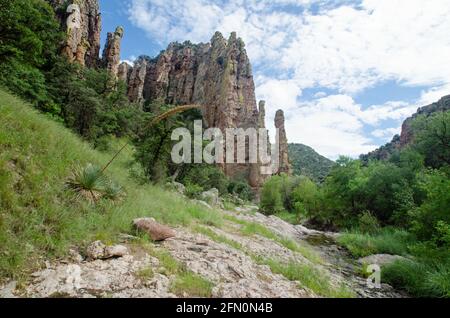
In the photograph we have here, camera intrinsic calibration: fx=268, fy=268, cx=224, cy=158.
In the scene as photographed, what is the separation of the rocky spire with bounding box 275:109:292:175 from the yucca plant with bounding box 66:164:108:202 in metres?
82.5

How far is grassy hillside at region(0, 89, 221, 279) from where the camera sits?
443 centimetres

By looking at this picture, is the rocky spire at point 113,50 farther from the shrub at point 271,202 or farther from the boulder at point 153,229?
the boulder at point 153,229

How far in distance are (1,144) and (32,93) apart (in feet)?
59.7

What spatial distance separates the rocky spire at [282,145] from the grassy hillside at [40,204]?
82660 mm

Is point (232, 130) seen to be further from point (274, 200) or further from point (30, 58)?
point (30, 58)

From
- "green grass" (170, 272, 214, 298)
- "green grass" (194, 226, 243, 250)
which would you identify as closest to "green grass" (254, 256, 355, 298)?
"green grass" (194, 226, 243, 250)

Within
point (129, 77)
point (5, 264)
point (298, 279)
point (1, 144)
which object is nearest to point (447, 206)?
point (298, 279)

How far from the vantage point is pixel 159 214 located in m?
8.84

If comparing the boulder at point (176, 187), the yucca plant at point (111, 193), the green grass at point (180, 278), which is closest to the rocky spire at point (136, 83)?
the boulder at point (176, 187)

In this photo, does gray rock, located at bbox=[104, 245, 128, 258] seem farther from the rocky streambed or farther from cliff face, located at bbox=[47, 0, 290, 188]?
cliff face, located at bbox=[47, 0, 290, 188]

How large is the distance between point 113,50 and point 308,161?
324ft

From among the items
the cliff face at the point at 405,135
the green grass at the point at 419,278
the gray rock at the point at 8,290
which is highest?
the cliff face at the point at 405,135

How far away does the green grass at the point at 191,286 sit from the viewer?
4.39 meters

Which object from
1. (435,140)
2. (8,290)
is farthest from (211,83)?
(8,290)
